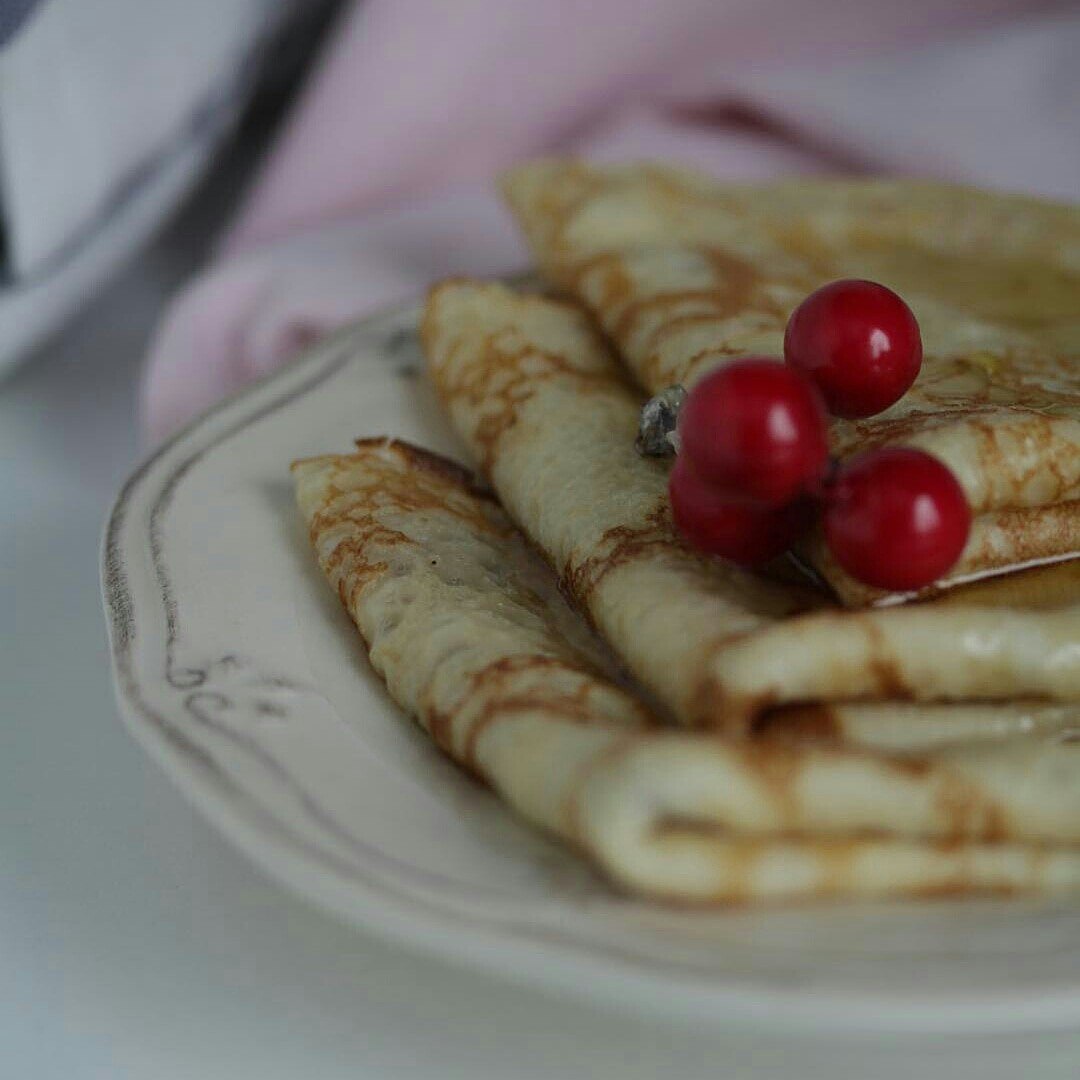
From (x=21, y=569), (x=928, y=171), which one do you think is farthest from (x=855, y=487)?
(x=928, y=171)

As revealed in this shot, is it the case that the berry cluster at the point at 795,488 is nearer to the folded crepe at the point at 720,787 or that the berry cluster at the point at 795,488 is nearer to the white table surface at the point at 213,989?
the folded crepe at the point at 720,787

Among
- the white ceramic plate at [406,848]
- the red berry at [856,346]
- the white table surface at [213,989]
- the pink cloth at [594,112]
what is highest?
the pink cloth at [594,112]

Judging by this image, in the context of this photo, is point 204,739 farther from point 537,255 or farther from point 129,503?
point 537,255

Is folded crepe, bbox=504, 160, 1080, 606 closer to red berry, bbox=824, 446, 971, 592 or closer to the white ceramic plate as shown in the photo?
red berry, bbox=824, 446, 971, 592

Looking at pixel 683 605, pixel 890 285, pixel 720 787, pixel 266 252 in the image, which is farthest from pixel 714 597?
pixel 266 252

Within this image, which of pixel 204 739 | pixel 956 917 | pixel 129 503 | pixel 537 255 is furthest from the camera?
pixel 537 255

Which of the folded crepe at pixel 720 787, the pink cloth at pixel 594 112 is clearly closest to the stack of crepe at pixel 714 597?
the folded crepe at pixel 720 787
